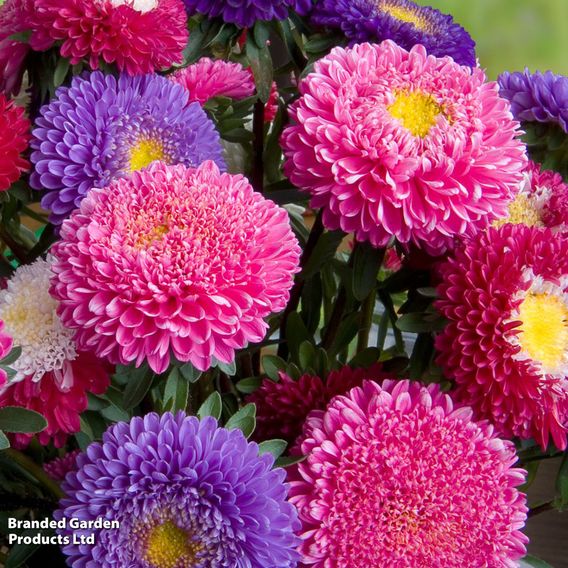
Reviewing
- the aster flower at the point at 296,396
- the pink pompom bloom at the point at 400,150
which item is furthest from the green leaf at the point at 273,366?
the pink pompom bloom at the point at 400,150

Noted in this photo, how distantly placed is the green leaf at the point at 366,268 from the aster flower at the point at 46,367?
134 millimetres

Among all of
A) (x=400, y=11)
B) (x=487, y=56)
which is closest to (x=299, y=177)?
(x=400, y=11)

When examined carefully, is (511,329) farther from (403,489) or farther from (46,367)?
(46,367)

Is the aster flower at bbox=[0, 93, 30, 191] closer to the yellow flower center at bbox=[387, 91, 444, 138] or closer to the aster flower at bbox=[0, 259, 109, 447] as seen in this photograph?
the aster flower at bbox=[0, 259, 109, 447]

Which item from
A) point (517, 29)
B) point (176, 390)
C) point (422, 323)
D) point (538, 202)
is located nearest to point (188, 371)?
point (176, 390)

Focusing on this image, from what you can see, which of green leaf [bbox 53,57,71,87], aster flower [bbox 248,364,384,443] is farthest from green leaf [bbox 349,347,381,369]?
green leaf [bbox 53,57,71,87]

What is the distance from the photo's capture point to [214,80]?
49 cm

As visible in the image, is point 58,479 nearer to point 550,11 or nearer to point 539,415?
point 539,415

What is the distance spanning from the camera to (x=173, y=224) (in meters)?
0.31

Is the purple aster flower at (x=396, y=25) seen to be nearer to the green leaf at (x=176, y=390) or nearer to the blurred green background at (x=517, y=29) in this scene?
the green leaf at (x=176, y=390)

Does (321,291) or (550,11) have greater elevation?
(550,11)

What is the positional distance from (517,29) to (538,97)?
0.95 metres

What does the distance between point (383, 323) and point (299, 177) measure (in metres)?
0.26

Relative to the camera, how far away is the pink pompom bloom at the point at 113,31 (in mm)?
385
